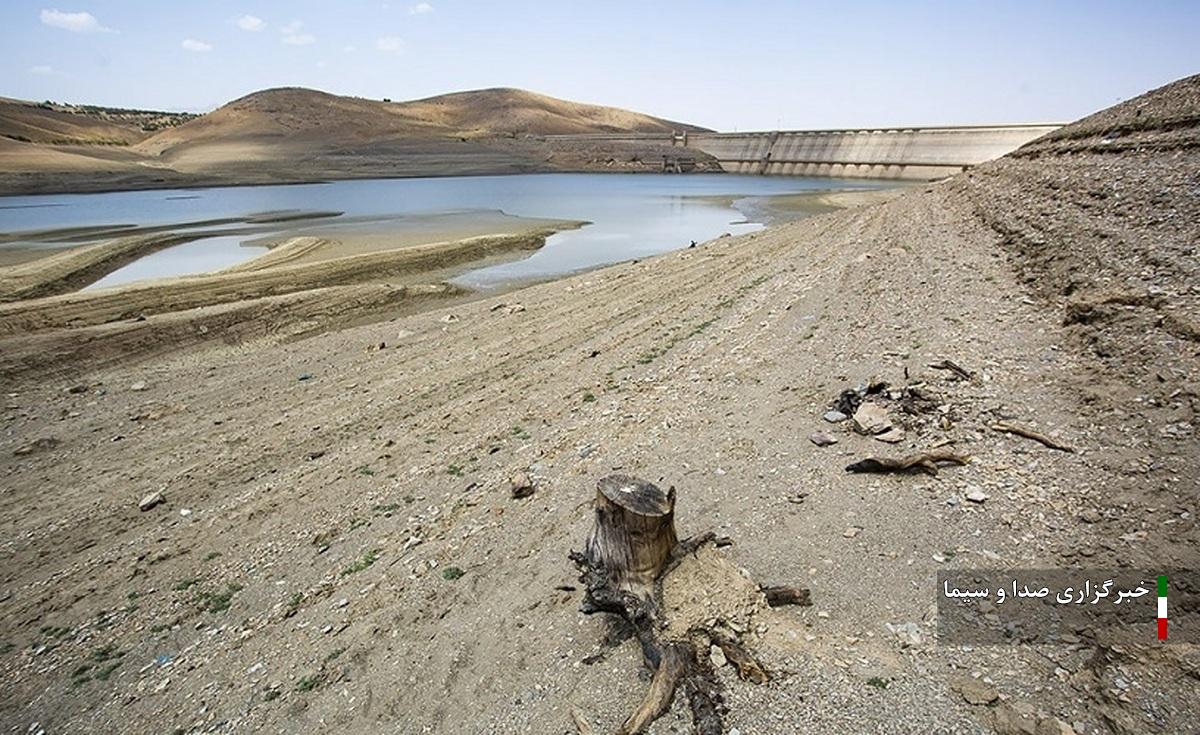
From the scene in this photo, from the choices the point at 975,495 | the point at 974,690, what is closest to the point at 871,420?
the point at 975,495

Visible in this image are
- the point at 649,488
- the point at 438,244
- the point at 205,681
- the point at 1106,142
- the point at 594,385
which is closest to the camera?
the point at 649,488

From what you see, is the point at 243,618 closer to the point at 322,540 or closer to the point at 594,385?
the point at 322,540

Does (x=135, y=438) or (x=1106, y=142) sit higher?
(x=1106, y=142)

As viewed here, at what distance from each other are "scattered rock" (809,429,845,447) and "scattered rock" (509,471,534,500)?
3.11 meters

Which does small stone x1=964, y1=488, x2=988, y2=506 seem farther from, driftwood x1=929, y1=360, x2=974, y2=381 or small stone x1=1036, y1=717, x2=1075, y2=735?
driftwood x1=929, y1=360, x2=974, y2=381

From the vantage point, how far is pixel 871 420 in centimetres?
677

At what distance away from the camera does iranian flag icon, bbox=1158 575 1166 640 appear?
370cm

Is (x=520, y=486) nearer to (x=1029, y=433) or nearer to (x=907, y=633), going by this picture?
(x=907, y=633)

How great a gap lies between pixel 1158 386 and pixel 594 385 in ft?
22.7

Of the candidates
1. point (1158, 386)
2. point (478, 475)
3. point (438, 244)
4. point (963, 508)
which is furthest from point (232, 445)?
point (438, 244)

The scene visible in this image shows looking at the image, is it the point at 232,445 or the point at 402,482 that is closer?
the point at 402,482

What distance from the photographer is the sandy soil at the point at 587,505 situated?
4031mm

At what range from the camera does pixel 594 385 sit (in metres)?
10.3

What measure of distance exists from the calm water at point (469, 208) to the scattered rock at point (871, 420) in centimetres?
1785
